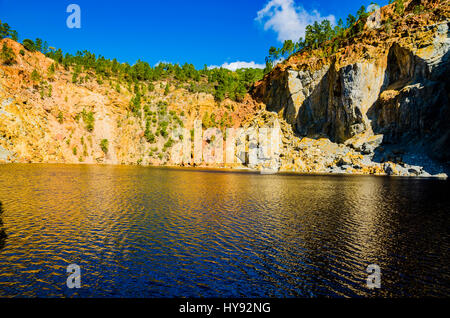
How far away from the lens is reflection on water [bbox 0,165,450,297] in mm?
12148

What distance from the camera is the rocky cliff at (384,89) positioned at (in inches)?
2813

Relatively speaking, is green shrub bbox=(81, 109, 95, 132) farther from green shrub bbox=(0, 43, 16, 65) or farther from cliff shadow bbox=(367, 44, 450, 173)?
cliff shadow bbox=(367, 44, 450, 173)

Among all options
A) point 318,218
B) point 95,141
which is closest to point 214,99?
point 95,141

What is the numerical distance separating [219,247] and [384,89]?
92454 mm

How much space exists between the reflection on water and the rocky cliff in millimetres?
53495

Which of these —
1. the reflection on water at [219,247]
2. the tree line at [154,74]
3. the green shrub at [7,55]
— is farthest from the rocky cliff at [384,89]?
the green shrub at [7,55]

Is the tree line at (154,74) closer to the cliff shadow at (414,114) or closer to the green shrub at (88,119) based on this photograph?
the green shrub at (88,119)

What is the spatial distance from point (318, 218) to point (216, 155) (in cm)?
9149

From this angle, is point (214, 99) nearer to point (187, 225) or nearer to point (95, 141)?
point (95, 141)

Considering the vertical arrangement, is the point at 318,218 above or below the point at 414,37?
below

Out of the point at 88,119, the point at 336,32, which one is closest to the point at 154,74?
the point at 88,119

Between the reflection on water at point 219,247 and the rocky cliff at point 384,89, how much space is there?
176 ft

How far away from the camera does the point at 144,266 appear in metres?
14.0

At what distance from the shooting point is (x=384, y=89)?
8650cm
